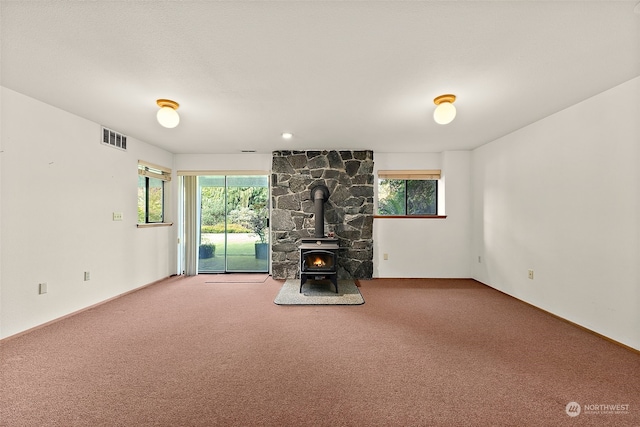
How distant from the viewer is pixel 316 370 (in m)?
2.04

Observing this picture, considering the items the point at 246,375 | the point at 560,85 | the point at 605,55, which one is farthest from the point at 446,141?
the point at 246,375

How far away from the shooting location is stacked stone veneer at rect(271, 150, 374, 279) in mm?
4953

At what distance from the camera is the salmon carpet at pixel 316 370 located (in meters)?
1.60

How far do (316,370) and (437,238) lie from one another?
3.77 meters

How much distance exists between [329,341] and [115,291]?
A: 326 centimetres

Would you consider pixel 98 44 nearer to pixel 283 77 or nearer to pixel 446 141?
pixel 283 77

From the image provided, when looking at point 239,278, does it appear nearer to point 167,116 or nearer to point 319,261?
point 319,261

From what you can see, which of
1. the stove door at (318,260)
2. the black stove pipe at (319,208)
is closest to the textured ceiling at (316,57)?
the black stove pipe at (319,208)

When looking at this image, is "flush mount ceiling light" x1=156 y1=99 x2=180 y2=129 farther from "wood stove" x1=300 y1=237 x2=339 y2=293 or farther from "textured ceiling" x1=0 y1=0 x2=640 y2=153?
"wood stove" x1=300 y1=237 x2=339 y2=293

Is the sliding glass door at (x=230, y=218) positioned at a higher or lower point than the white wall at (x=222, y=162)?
lower

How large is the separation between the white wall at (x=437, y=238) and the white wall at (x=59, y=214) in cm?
411

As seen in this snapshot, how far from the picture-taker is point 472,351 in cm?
233
